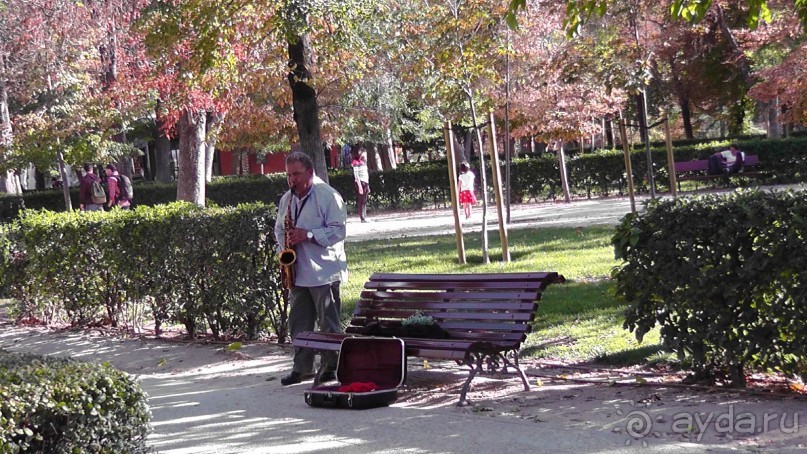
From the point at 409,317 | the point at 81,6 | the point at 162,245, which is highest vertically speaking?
the point at 81,6

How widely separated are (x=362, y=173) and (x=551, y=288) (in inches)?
584

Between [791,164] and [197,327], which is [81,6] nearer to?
[197,327]


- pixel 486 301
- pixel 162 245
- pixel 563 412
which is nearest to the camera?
pixel 563 412

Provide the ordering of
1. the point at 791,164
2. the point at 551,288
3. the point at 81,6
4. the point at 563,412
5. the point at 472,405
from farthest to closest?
the point at 791,164 → the point at 81,6 → the point at 551,288 → the point at 472,405 → the point at 563,412

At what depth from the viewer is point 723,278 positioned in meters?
6.51

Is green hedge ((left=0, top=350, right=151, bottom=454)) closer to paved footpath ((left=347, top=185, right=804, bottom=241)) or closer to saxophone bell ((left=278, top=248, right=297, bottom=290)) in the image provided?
saxophone bell ((left=278, top=248, right=297, bottom=290))

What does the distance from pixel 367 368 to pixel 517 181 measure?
2459 centimetres

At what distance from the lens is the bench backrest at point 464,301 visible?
7309 mm

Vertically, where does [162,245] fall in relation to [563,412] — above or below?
above

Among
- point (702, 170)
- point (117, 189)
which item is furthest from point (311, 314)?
point (702, 170)

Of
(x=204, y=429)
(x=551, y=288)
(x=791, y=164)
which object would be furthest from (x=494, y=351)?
(x=791, y=164)

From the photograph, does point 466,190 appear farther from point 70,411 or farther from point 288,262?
point 70,411

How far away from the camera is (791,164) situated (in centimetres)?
2942

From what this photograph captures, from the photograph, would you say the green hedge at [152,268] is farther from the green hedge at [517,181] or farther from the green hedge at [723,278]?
the green hedge at [517,181]
